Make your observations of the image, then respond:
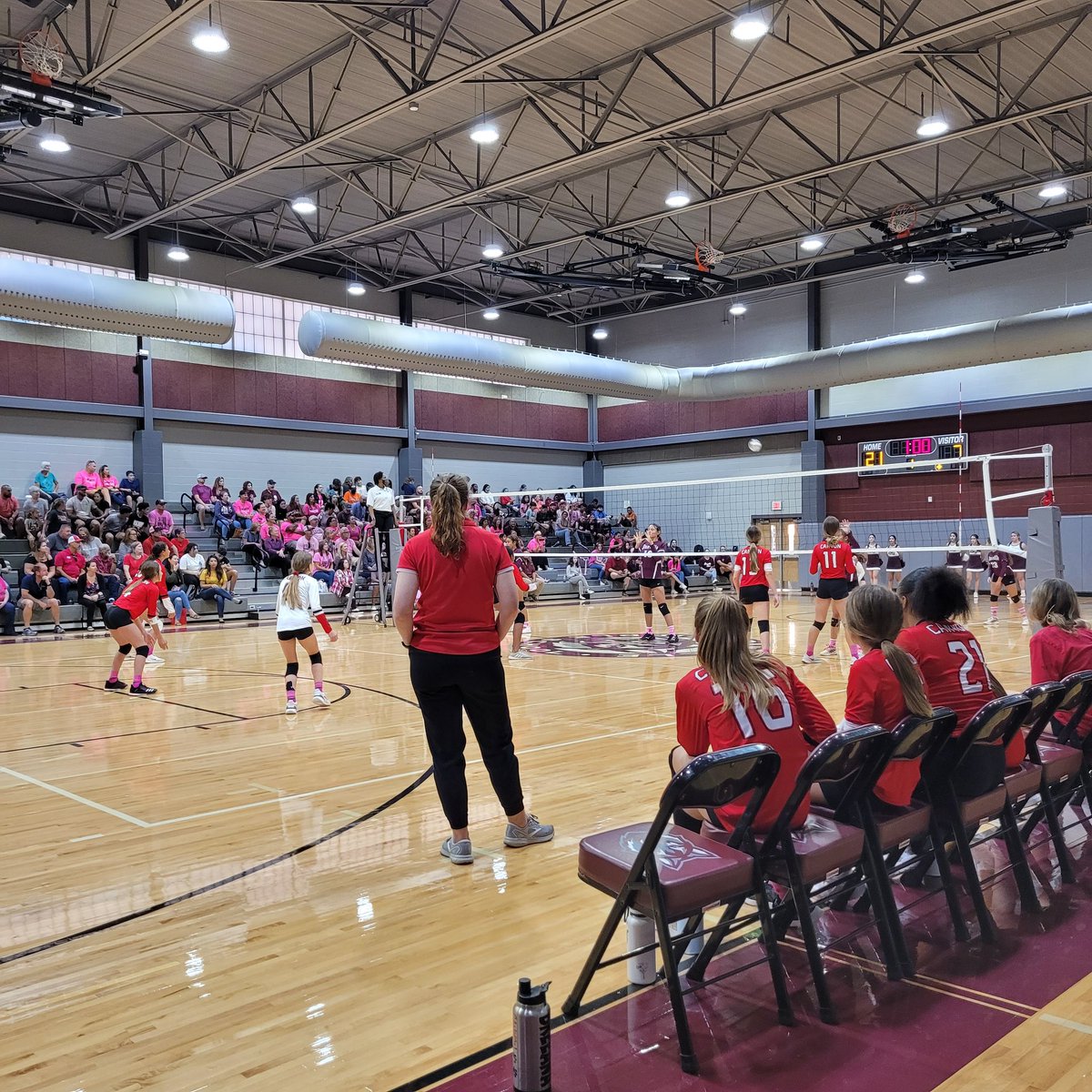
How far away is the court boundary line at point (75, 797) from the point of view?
16.6 feet

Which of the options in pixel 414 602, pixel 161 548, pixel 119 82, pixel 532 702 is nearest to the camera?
pixel 414 602

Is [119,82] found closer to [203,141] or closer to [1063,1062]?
[203,141]

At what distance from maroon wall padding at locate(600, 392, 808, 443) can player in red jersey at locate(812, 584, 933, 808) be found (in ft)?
75.1

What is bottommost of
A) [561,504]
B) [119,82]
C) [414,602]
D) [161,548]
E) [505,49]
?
[414,602]

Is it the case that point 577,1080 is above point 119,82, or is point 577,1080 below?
below

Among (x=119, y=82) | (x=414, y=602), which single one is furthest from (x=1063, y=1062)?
(x=119, y=82)

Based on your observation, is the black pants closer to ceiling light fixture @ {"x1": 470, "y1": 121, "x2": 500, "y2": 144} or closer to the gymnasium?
the gymnasium

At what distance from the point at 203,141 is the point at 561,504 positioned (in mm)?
13183

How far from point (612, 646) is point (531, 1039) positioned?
434 inches

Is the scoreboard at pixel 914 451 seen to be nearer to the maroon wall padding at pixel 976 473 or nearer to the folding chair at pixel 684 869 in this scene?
the maroon wall padding at pixel 976 473

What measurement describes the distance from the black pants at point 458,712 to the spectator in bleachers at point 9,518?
15474 millimetres

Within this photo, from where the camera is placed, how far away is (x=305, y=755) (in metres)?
6.61

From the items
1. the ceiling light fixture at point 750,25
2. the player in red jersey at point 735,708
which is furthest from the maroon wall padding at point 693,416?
the player in red jersey at point 735,708

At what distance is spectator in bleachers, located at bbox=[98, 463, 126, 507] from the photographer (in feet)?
62.3
